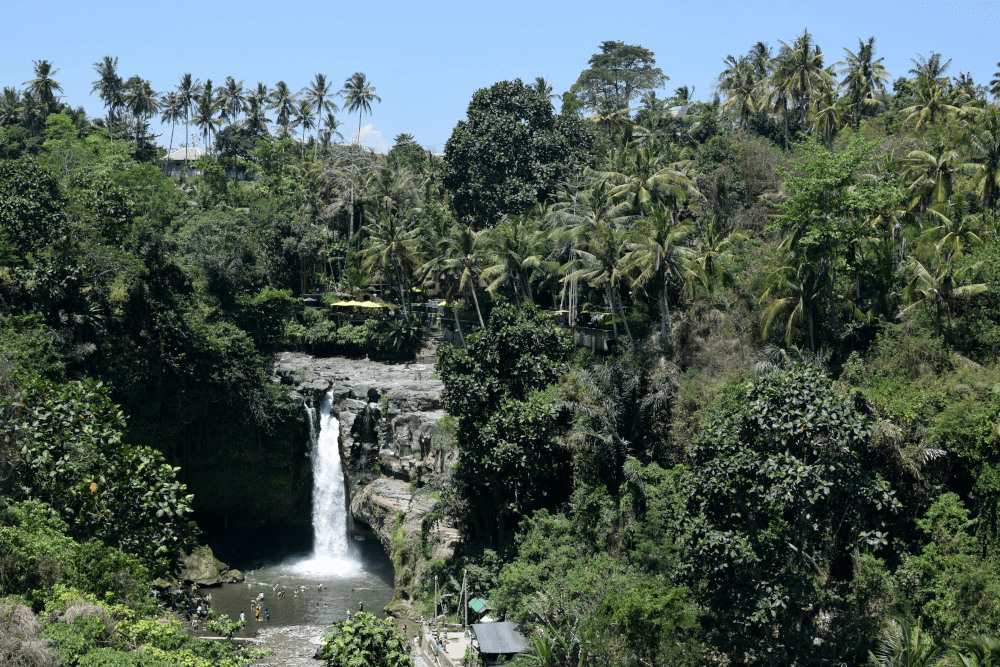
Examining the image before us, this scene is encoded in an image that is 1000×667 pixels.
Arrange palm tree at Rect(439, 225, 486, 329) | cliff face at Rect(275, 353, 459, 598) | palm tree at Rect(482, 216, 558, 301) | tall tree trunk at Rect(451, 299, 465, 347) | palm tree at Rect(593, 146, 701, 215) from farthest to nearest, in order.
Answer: tall tree trunk at Rect(451, 299, 465, 347), palm tree at Rect(439, 225, 486, 329), palm tree at Rect(482, 216, 558, 301), palm tree at Rect(593, 146, 701, 215), cliff face at Rect(275, 353, 459, 598)

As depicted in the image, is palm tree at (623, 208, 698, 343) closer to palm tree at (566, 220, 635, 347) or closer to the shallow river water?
palm tree at (566, 220, 635, 347)

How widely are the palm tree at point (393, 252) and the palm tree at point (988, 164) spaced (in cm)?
3368

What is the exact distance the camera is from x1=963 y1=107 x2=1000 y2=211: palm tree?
117 ft

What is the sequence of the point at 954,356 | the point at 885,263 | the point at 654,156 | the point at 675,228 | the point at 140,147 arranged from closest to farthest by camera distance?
1. the point at 954,356
2. the point at 885,263
3. the point at 675,228
4. the point at 654,156
5. the point at 140,147

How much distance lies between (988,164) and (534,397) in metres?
22.1

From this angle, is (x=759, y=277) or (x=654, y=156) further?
(x=654, y=156)

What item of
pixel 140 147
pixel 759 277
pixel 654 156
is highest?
pixel 140 147

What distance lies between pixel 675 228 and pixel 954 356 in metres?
12.7

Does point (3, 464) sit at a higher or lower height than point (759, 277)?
lower

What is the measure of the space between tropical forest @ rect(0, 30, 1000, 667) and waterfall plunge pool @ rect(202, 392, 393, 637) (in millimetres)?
209

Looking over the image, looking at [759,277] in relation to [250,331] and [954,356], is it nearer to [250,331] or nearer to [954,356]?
[954,356]

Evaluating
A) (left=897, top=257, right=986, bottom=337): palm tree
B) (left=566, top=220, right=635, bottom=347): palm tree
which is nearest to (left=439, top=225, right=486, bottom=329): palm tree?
(left=566, top=220, right=635, bottom=347): palm tree

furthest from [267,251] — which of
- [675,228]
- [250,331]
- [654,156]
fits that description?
[675,228]

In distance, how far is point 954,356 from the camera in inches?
1192
